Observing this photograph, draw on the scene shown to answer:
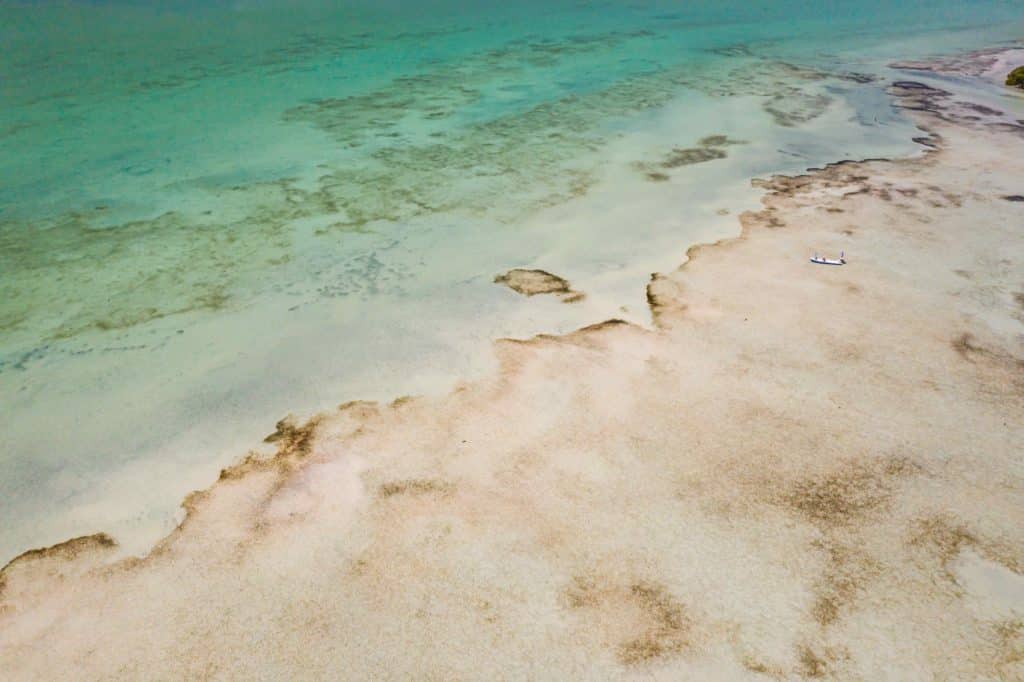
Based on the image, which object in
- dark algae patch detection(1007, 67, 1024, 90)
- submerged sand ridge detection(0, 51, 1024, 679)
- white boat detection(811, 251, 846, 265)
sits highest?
dark algae patch detection(1007, 67, 1024, 90)

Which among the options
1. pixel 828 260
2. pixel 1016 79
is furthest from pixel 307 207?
pixel 1016 79

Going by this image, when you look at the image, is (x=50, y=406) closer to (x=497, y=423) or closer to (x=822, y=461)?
(x=497, y=423)

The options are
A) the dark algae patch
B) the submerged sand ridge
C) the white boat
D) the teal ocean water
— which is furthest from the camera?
the dark algae patch

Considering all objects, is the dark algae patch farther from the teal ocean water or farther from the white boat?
the white boat

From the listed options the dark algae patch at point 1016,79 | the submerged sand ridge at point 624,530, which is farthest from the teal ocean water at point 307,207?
the dark algae patch at point 1016,79

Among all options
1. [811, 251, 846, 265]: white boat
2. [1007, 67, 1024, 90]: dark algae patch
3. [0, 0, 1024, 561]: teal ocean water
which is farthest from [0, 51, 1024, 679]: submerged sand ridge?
[1007, 67, 1024, 90]: dark algae patch

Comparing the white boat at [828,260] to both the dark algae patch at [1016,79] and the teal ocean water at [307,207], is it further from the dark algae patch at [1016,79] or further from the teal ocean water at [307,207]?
the dark algae patch at [1016,79]

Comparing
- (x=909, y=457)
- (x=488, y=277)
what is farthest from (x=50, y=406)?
(x=909, y=457)
